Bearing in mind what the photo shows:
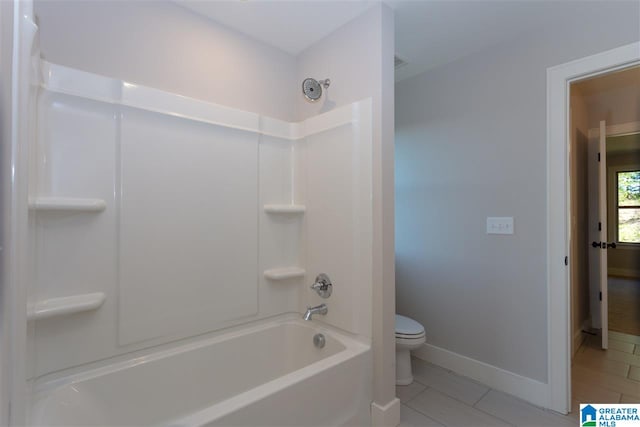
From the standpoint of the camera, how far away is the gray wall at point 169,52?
142cm

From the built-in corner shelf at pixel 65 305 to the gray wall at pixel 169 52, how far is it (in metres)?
1.11

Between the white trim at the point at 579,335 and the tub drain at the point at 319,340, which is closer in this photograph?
the tub drain at the point at 319,340

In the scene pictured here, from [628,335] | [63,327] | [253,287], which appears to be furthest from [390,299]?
[628,335]

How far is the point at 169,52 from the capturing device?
171 cm

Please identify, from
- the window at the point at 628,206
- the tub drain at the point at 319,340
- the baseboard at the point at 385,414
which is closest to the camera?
the baseboard at the point at 385,414

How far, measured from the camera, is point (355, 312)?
70.1 inches

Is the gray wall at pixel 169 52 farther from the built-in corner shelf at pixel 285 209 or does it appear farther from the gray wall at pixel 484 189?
the gray wall at pixel 484 189

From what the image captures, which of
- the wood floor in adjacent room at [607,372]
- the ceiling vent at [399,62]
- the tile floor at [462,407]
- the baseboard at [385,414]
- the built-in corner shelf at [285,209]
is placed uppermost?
the ceiling vent at [399,62]

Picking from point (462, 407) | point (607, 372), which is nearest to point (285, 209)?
point (462, 407)

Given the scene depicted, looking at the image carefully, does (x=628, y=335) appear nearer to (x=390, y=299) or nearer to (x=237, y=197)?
(x=390, y=299)

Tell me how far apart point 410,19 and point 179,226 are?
1923mm

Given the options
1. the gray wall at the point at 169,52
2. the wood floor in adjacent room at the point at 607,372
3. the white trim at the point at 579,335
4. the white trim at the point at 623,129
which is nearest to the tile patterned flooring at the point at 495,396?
the wood floor in adjacent room at the point at 607,372

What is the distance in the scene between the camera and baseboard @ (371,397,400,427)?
1640 mm

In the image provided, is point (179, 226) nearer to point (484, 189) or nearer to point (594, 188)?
point (484, 189)
